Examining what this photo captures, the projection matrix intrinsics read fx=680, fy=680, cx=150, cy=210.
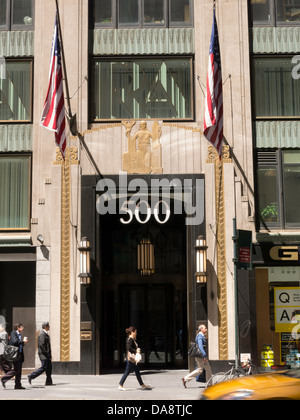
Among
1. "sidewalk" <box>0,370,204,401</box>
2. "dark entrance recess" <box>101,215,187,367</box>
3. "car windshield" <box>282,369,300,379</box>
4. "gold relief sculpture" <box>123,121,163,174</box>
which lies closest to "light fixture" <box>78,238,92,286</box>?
"dark entrance recess" <box>101,215,187,367</box>

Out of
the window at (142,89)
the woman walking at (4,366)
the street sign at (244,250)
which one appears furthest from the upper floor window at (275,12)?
the woman walking at (4,366)

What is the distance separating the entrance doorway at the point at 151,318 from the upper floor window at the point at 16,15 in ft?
34.0

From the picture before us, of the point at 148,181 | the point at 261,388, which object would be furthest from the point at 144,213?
the point at 261,388

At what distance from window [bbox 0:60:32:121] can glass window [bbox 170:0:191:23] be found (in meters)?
5.53

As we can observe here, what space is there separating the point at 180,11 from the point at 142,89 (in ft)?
10.8

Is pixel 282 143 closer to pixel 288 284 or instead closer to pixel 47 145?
pixel 288 284

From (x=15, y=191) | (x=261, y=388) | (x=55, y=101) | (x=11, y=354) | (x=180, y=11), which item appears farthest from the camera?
(x=180, y=11)

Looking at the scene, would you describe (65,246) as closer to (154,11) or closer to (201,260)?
(201,260)

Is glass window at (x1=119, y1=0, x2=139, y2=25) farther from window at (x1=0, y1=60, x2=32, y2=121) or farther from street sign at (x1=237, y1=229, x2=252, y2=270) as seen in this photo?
street sign at (x1=237, y1=229, x2=252, y2=270)

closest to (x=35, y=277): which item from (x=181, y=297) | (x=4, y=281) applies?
(x=4, y=281)

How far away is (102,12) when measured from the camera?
2489 centimetres

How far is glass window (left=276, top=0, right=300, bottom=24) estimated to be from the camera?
2491cm

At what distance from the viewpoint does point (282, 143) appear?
24234 millimetres
